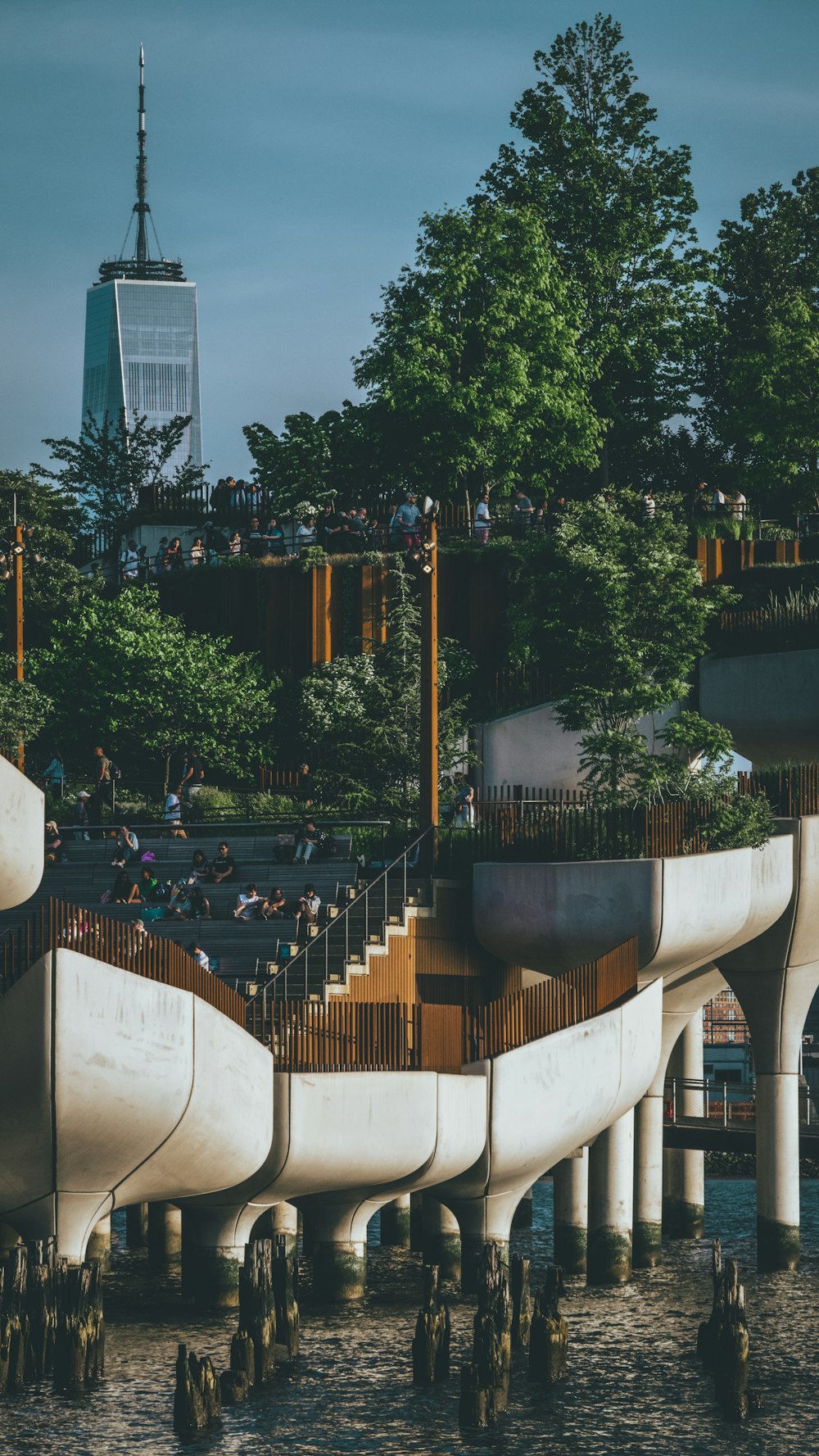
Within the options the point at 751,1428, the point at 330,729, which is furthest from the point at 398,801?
the point at 751,1428

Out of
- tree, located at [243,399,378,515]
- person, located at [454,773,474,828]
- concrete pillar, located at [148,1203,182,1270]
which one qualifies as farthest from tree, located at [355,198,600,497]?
concrete pillar, located at [148,1203,182,1270]

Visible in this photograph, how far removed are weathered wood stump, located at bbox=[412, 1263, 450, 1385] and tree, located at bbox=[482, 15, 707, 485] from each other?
40.7 meters

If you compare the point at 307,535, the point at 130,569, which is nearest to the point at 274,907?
the point at 307,535

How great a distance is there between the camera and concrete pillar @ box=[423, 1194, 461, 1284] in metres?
39.3

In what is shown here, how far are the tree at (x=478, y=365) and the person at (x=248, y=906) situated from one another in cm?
2240

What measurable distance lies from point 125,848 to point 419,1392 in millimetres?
14822

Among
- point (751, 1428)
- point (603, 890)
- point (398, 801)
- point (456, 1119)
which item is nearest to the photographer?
point (751, 1428)

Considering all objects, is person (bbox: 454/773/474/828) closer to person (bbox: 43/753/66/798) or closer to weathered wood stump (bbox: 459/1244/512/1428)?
person (bbox: 43/753/66/798)

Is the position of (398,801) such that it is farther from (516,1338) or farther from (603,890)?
(516,1338)

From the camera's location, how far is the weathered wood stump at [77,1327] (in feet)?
91.7

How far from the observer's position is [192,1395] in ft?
93.4

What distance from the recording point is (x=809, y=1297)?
40.4 m

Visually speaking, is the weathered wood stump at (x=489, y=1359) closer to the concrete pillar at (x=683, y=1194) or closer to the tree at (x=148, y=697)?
the concrete pillar at (x=683, y=1194)

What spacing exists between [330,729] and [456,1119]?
65.3 ft
